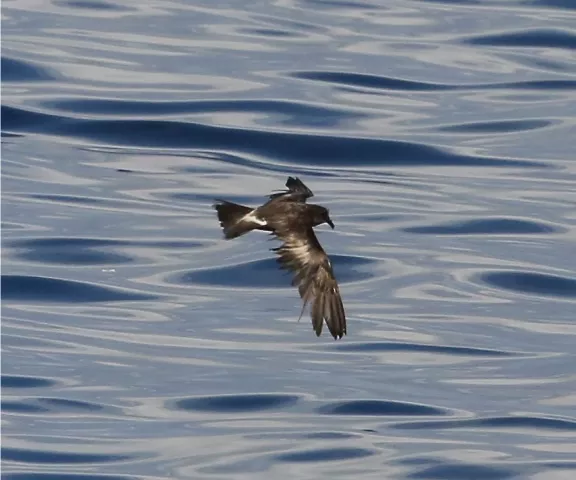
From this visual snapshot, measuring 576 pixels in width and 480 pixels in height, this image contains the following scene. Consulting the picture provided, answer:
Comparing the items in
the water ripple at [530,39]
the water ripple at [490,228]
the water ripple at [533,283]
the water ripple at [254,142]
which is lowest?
the water ripple at [533,283]

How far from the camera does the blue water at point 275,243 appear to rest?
497 inches

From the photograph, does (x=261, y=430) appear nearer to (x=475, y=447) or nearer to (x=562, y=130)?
(x=475, y=447)

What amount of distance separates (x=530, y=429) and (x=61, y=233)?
518 cm

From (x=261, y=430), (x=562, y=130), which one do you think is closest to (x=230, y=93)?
(x=562, y=130)

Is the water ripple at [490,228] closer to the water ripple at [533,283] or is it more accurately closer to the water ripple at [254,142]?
the water ripple at [533,283]

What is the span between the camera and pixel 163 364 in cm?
1409

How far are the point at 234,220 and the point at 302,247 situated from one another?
318 mm

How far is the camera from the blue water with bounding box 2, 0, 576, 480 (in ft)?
41.4

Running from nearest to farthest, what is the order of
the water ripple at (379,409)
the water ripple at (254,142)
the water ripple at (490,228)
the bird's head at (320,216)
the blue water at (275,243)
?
the bird's head at (320,216)
the blue water at (275,243)
the water ripple at (379,409)
the water ripple at (490,228)
the water ripple at (254,142)

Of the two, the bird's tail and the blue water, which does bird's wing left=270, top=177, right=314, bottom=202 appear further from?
the blue water

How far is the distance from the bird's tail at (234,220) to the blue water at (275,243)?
2156 mm

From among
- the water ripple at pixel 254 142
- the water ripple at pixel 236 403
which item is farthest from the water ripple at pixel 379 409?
the water ripple at pixel 254 142

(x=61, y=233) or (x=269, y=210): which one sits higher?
(x=269, y=210)

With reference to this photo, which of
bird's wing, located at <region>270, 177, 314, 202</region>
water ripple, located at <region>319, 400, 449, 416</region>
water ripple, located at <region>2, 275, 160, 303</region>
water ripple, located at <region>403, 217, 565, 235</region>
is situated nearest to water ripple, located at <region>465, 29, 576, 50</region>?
water ripple, located at <region>403, 217, 565, 235</region>
